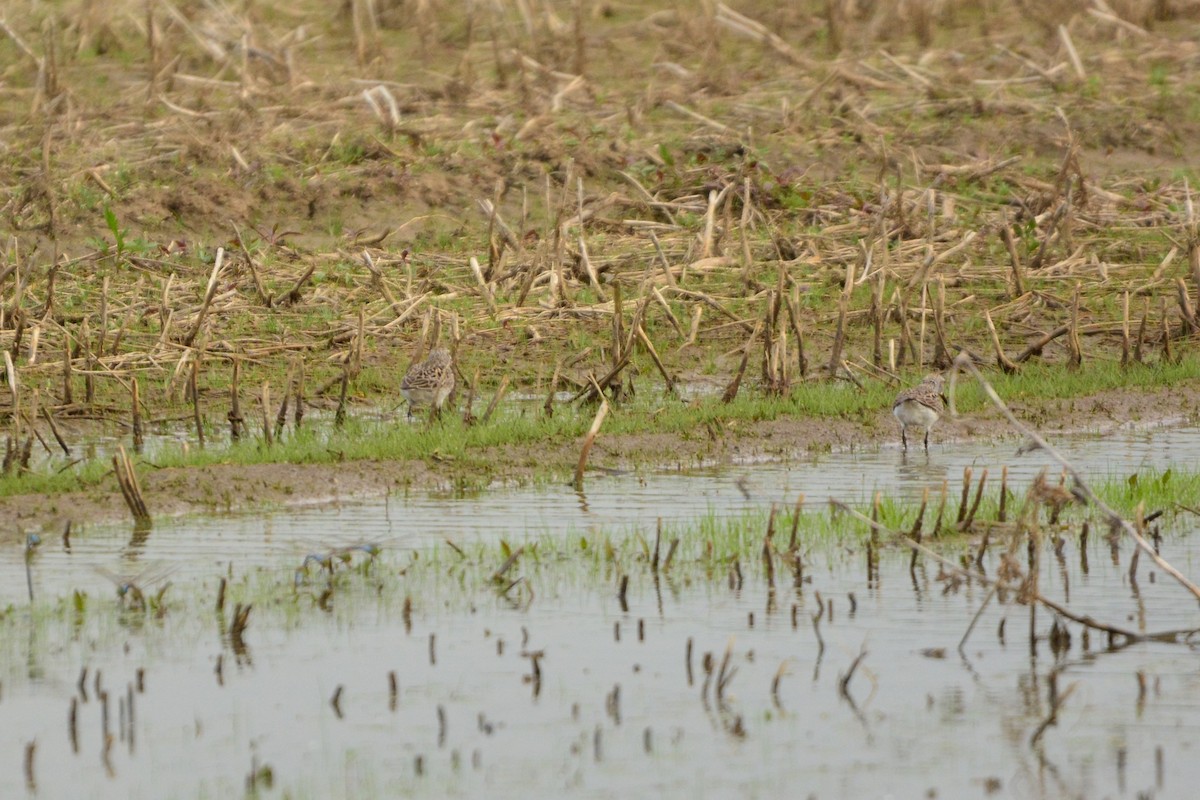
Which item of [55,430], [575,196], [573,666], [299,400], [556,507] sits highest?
[575,196]

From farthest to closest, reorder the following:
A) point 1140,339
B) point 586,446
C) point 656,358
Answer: point 1140,339 → point 656,358 → point 586,446

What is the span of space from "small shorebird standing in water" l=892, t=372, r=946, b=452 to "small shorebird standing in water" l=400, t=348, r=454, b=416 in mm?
2860

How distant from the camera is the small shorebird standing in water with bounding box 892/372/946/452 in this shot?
37.3 ft

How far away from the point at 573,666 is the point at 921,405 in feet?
15.6

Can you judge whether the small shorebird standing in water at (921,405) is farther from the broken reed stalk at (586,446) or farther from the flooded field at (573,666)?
the broken reed stalk at (586,446)

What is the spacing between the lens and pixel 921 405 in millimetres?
11359

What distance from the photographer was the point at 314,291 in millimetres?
14633

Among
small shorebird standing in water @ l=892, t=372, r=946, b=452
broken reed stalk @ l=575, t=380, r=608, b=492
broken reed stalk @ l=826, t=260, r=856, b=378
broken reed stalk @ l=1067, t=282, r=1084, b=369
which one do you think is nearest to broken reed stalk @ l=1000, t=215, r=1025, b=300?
broken reed stalk @ l=1067, t=282, r=1084, b=369

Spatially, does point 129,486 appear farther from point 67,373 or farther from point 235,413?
point 67,373

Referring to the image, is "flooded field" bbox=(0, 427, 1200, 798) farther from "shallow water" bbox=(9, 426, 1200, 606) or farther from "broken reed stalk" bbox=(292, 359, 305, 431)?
"broken reed stalk" bbox=(292, 359, 305, 431)

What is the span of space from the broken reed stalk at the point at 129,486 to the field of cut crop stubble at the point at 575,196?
146 cm

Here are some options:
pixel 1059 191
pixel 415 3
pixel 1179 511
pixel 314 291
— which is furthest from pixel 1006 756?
pixel 415 3

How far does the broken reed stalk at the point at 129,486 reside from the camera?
904 centimetres

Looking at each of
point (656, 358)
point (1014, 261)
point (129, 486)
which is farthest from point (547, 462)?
point (1014, 261)
